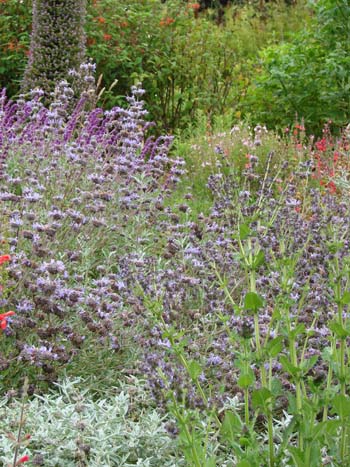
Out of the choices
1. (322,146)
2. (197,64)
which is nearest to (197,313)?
(322,146)

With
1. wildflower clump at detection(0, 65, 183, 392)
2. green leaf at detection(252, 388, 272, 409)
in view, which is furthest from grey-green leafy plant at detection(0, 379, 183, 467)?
green leaf at detection(252, 388, 272, 409)

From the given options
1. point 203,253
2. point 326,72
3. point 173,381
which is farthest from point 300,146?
point 173,381

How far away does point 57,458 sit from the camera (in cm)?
251

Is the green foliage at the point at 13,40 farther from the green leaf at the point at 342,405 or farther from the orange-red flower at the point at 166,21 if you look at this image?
the green leaf at the point at 342,405

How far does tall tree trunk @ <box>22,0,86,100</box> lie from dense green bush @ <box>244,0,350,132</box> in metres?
2.03

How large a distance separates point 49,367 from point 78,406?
454mm

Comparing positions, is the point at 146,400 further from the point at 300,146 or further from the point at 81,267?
the point at 300,146

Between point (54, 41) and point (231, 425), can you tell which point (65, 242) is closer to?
point (231, 425)

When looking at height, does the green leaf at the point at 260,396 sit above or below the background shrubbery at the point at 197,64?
above

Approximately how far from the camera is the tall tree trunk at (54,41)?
25.5 ft

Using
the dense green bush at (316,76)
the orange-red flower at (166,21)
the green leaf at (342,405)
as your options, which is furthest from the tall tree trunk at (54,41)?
the green leaf at (342,405)

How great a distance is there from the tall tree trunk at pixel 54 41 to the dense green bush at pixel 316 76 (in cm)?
203

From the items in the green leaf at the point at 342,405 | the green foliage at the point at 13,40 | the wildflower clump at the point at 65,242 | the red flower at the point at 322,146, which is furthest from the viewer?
the green foliage at the point at 13,40

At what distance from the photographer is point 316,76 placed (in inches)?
328
